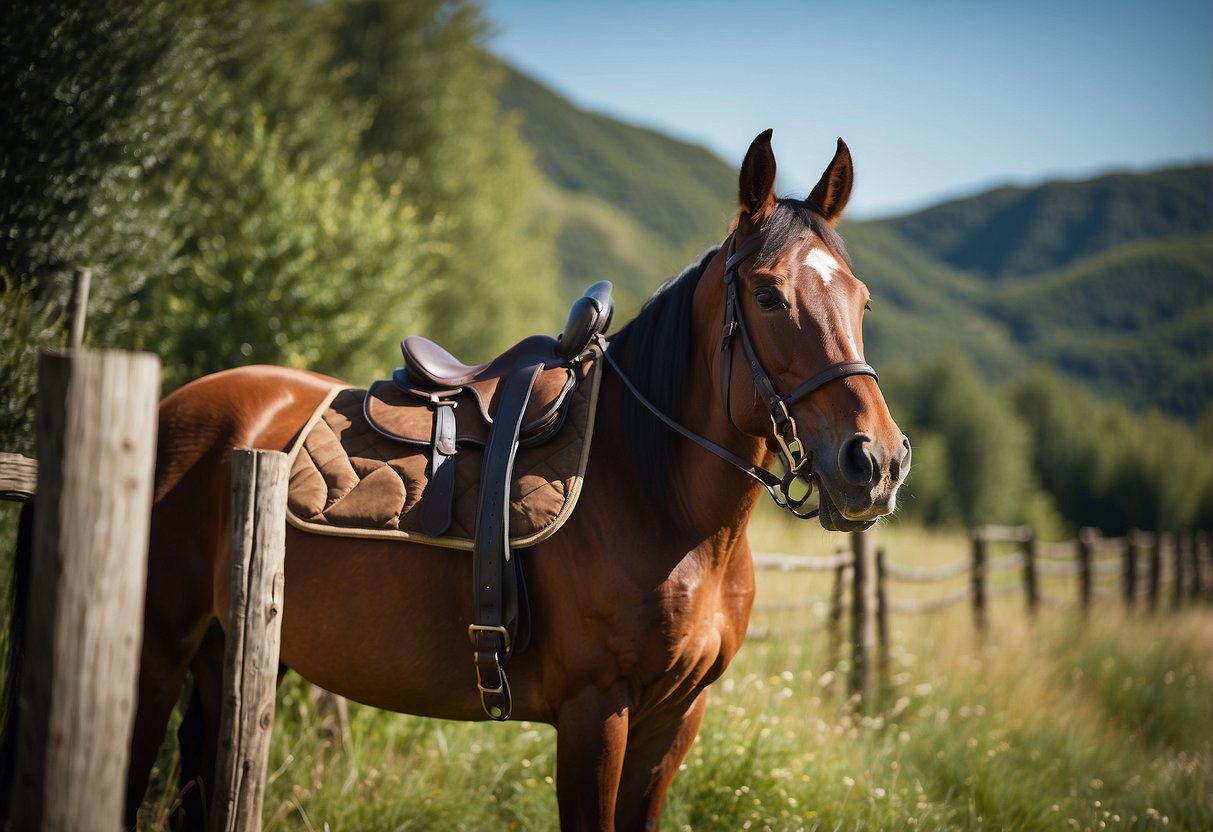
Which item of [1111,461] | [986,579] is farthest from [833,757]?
[1111,461]

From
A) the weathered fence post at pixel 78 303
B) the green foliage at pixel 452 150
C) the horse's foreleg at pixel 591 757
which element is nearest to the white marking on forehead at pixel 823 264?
the horse's foreleg at pixel 591 757

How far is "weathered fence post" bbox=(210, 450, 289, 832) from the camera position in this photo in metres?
2.26

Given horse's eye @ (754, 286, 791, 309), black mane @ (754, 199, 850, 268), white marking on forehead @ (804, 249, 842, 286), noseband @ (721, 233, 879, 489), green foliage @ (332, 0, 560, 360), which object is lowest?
noseband @ (721, 233, 879, 489)

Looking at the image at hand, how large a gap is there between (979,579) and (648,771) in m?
7.29

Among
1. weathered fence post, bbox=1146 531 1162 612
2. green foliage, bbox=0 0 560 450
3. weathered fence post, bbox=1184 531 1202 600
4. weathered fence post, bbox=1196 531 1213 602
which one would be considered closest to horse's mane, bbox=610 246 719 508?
green foliage, bbox=0 0 560 450

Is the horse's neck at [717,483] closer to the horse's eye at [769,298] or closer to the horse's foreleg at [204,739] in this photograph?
the horse's eye at [769,298]

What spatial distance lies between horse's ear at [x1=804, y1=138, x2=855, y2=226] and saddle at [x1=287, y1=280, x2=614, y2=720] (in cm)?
83

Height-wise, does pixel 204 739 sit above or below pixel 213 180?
below

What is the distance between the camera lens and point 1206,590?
55.6 ft

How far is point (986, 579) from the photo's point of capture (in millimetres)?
8789

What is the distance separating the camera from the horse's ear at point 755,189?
255 cm

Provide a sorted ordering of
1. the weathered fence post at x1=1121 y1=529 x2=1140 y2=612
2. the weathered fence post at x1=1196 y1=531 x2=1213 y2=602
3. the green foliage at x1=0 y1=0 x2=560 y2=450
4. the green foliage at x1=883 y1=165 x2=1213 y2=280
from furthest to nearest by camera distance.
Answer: the green foliage at x1=883 y1=165 x2=1213 y2=280 → the weathered fence post at x1=1196 y1=531 x2=1213 y2=602 → the weathered fence post at x1=1121 y1=529 x2=1140 y2=612 → the green foliage at x1=0 y1=0 x2=560 y2=450

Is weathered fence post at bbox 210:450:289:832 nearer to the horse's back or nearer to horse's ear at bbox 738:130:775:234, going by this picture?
the horse's back

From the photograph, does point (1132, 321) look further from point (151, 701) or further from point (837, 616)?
point (151, 701)
